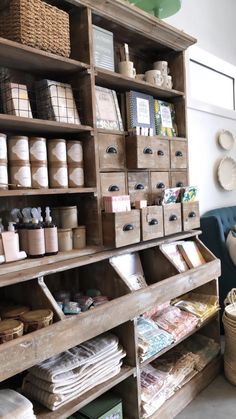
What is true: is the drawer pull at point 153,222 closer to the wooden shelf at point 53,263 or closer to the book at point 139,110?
the wooden shelf at point 53,263

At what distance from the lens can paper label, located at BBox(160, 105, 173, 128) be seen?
2.07m

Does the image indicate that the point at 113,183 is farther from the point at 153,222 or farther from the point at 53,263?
the point at 53,263

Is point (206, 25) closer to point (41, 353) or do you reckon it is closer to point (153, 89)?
point (153, 89)

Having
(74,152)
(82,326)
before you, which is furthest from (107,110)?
(82,326)

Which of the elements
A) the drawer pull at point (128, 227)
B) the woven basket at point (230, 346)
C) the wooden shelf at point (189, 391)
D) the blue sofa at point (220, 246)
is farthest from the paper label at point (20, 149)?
the blue sofa at point (220, 246)

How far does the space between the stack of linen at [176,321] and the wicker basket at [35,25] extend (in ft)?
4.80

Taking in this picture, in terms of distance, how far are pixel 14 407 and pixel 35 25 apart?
142 centimetres

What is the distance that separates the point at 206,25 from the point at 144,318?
8.92ft

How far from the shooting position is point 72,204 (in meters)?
1.76

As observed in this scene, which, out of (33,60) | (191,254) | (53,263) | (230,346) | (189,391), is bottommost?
(189,391)

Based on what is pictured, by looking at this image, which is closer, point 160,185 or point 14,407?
point 14,407

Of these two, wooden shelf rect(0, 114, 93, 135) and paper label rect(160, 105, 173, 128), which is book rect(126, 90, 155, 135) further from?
wooden shelf rect(0, 114, 93, 135)

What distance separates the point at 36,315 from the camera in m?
1.25

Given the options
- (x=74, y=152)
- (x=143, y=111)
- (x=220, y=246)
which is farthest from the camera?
(x=220, y=246)
